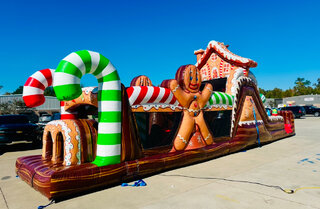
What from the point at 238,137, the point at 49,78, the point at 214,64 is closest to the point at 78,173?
the point at 49,78

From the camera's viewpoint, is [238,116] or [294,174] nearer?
[294,174]

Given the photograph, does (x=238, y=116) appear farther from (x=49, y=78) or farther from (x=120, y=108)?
(x=49, y=78)

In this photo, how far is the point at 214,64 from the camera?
8859 mm

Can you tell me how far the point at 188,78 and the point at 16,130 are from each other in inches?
259

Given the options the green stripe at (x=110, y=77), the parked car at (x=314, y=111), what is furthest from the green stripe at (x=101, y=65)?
the parked car at (x=314, y=111)

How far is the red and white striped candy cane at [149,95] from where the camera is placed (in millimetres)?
4836

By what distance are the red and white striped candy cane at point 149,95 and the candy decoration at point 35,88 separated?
5.26ft

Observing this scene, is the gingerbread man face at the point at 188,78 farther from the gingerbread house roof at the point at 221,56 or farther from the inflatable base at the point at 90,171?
the gingerbread house roof at the point at 221,56

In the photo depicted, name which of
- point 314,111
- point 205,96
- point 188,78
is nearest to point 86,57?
point 188,78

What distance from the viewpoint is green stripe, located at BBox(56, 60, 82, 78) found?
3631mm

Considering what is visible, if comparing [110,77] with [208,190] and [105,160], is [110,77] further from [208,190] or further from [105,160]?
[208,190]

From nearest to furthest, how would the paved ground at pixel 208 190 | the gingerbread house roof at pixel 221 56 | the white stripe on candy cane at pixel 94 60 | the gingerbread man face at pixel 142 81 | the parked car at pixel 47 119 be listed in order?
1. the paved ground at pixel 208 190
2. the white stripe on candy cane at pixel 94 60
3. the gingerbread man face at pixel 142 81
4. the gingerbread house roof at pixel 221 56
5. the parked car at pixel 47 119

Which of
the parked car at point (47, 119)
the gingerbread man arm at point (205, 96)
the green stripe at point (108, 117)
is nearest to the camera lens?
the green stripe at point (108, 117)

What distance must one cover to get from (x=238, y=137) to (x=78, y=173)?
518cm
